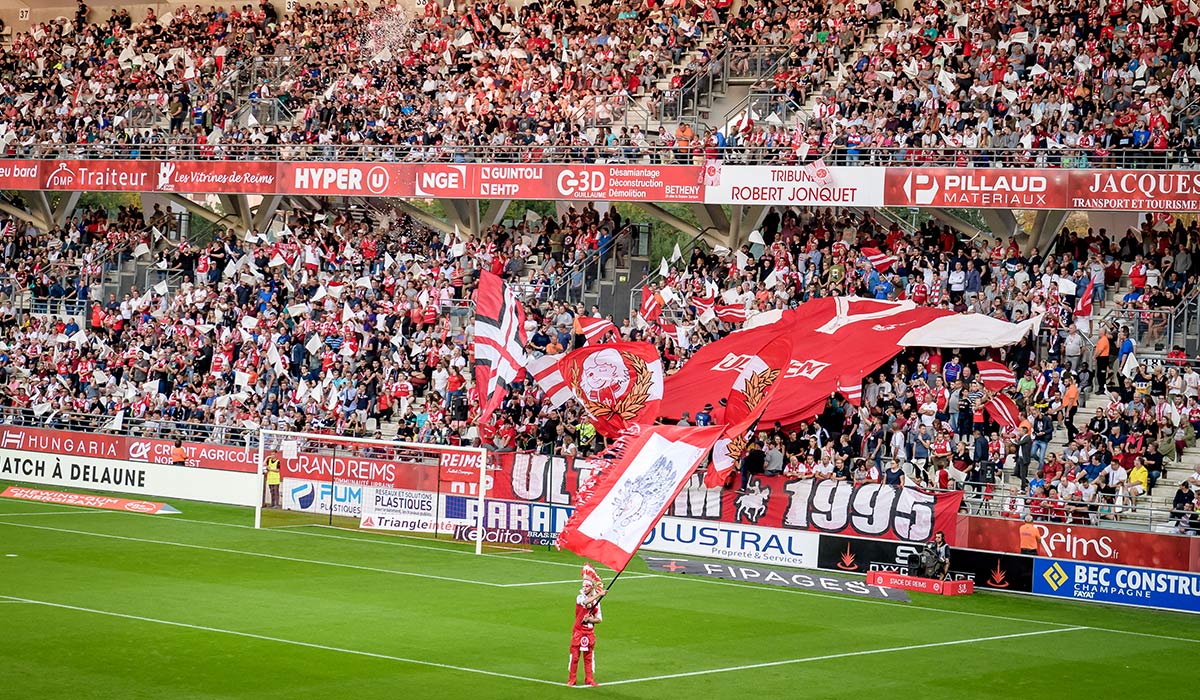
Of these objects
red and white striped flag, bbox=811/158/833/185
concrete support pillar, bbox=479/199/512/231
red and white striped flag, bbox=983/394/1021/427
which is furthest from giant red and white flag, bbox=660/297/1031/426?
concrete support pillar, bbox=479/199/512/231

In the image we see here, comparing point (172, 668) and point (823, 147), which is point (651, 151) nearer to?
point (823, 147)

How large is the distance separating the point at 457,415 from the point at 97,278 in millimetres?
15605

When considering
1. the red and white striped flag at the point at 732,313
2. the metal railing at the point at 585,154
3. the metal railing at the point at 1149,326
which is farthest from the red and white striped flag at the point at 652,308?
the metal railing at the point at 1149,326

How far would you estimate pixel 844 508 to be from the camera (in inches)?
1110

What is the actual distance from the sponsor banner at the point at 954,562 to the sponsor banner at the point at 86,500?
1472cm

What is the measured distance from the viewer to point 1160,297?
3092 centimetres

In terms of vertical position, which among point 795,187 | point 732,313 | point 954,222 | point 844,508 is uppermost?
point 795,187

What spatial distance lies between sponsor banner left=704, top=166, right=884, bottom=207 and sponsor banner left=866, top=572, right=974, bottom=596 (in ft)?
34.4

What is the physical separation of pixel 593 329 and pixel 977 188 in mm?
8621

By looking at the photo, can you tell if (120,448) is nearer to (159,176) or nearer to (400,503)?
(159,176)

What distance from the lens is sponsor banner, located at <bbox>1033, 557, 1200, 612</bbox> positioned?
80.5ft

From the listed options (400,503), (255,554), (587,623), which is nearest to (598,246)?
(400,503)

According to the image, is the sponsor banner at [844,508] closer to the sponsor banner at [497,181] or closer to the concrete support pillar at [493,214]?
the sponsor banner at [497,181]

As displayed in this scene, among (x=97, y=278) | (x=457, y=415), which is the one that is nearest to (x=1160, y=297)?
(x=457, y=415)
